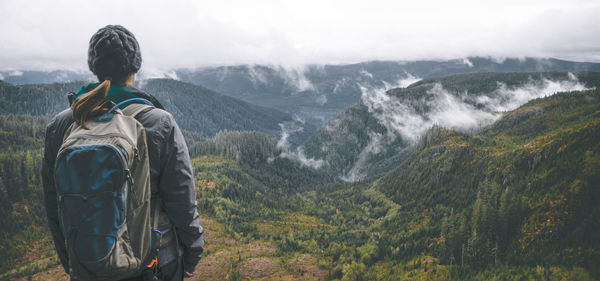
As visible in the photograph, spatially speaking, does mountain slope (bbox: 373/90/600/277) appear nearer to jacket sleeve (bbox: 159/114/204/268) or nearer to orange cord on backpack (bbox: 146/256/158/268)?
jacket sleeve (bbox: 159/114/204/268)

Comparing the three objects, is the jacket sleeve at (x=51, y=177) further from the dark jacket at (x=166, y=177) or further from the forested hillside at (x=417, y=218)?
the forested hillside at (x=417, y=218)

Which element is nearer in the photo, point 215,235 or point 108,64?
point 108,64

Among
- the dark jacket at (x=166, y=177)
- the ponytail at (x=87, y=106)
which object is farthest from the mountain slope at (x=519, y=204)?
the ponytail at (x=87, y=106)

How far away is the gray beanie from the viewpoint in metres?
5.91

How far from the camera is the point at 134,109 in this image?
5.50 metres

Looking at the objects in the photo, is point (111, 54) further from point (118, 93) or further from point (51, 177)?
point (51, 177)

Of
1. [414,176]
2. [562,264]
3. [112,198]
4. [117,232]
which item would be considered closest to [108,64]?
[112,198]

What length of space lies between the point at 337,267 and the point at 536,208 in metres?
40.2

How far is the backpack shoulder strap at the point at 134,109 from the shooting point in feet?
17.8

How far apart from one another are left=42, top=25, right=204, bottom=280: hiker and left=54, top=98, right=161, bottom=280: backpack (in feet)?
0.95

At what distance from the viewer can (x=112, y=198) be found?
467cm

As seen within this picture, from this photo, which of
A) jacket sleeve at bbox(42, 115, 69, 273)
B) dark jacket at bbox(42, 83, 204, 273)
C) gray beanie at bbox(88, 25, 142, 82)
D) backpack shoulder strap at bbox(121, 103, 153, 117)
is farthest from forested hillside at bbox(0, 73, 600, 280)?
jacket sleeve at bbox(42, 115, 69, 273)

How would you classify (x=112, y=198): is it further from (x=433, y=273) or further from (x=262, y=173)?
(x=262, y=173)

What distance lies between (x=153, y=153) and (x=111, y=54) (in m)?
2.23
